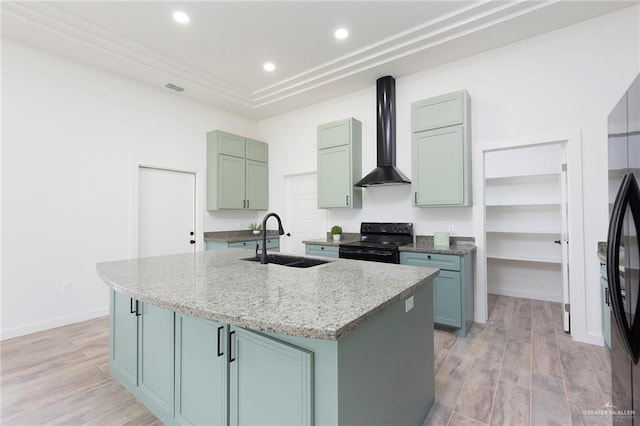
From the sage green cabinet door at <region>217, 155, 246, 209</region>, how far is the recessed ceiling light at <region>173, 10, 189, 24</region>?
2090 millimetres

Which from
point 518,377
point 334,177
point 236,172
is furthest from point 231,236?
point 518,377

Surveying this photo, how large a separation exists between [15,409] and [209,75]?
3.82 m

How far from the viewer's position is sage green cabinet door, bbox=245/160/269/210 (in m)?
5.14

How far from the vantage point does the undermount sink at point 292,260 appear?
230 centimetres

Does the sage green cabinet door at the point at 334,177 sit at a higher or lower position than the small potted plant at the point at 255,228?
higher

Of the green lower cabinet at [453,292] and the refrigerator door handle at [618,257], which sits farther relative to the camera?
the green lower cabinet at [453,292]

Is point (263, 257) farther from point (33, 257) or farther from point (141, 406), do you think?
point (33, 257)

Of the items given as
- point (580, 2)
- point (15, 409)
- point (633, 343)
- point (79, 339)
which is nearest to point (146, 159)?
point (79, 339)

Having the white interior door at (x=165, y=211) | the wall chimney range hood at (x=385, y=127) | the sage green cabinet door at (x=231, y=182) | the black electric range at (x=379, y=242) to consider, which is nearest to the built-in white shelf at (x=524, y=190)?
the black electric range at (x=379, y=242)

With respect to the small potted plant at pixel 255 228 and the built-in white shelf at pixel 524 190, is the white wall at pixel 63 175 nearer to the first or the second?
the small potted plant at pixel 255 228

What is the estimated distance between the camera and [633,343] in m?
1.09

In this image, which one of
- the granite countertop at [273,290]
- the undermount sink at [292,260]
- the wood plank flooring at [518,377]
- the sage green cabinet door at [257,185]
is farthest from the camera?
the sage green cabinet door at [257,185]

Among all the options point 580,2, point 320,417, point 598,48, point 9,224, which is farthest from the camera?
point 9,224

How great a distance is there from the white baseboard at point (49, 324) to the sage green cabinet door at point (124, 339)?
1.76m
